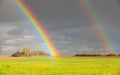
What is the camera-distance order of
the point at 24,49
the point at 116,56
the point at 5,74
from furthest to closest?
the point at 24,49 → the point at 116,56 → the point at 5,74

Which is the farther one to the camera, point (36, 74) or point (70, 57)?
point (70, 57)

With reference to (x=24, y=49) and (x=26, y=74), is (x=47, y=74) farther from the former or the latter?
(x=24, y=49)

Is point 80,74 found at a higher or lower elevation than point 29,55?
lower

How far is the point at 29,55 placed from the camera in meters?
140

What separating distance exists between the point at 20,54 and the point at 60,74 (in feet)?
359

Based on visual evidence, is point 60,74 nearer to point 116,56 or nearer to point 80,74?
point 80,74

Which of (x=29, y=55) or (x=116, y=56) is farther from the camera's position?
(x=29, y=55)

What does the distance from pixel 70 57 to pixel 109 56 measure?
1486cm

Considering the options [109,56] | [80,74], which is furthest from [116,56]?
[80,74]

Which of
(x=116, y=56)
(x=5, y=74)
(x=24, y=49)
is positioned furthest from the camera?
(x=24, y=49)

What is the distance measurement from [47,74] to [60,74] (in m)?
1.48

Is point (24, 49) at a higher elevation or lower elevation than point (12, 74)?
higher

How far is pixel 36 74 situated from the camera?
32.4 meters

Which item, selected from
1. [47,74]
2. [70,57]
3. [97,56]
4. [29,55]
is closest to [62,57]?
[70,57]
